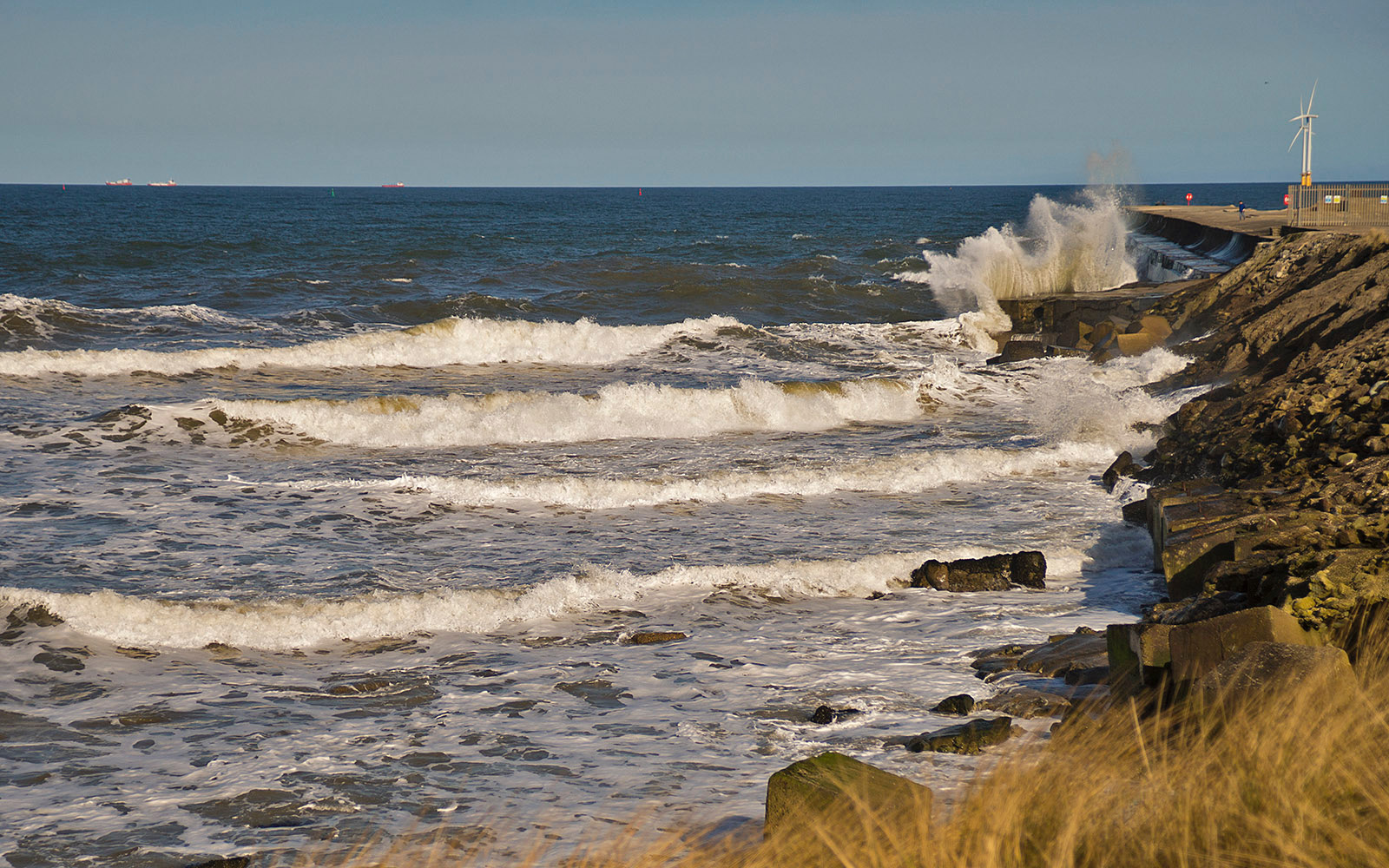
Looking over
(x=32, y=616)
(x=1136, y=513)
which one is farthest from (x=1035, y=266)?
(x=32, y=616)

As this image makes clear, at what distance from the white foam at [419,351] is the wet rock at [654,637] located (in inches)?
527

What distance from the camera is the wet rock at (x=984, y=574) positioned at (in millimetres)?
7898

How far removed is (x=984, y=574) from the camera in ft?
26.1

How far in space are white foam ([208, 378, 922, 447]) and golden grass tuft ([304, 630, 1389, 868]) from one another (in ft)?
35.2

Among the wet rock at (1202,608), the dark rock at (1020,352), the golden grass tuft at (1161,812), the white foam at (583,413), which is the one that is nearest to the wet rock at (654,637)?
the wet rock at (1202,608)

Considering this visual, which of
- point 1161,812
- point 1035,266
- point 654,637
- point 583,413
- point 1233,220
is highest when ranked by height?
point 1233,220

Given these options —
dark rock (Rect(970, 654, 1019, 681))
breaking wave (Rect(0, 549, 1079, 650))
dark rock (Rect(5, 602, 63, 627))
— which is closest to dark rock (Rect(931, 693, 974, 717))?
dark rock (Rect(970, 654, 1019, 681))

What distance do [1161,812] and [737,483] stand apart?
329 inches

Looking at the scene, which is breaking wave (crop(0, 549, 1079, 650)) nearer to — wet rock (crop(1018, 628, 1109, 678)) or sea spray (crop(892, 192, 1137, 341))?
wet rock (crop(1018, 628, 1109, 678))

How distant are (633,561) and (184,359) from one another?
40.8ft

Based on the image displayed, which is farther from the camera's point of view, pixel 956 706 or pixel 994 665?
pixel 994 665

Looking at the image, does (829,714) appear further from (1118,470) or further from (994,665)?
(1118,470)

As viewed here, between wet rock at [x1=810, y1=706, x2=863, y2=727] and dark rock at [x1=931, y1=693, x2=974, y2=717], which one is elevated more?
dark rock at [x1=931, y1=693, x2=974, y2=717]

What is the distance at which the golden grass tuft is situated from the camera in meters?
2.70
